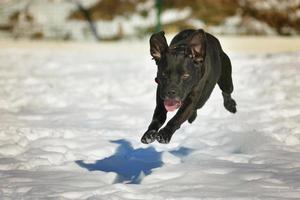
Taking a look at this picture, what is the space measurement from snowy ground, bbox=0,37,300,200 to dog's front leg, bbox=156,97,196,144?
1.29 feet

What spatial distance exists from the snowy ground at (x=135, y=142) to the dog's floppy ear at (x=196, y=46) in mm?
980

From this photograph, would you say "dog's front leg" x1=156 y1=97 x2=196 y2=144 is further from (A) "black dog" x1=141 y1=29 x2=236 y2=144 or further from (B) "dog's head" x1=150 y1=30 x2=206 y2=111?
(B) "dog's head" x1=150 y1=30 x2=206 y2=111

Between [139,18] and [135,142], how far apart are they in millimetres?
12913

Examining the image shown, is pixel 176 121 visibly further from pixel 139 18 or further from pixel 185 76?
pixel 139 18

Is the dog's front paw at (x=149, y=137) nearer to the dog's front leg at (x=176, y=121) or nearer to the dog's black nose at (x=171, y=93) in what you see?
the dog's front leg at (x=176, y=121)

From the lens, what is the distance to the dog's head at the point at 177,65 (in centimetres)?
446

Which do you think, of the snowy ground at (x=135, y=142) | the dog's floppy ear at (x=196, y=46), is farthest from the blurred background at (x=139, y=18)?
the dog's floppy ear at (x=196, y=46)

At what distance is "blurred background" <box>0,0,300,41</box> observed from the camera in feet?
60.8

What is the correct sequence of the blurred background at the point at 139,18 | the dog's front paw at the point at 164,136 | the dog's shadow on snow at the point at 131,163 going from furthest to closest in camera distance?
the blurred background at the point at 139,18 → the dog's shadow on snow at the point at 131,163 → the dog's front paw at the point at 164,136

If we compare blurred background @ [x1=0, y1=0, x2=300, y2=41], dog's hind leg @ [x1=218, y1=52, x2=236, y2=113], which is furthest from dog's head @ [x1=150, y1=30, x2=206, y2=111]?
blurred background @ [x1=0, y1=0, x2=300, y2=41]

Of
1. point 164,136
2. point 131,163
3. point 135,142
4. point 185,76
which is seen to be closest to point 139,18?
point 135,142

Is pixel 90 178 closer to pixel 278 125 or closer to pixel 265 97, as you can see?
pixel 278 125

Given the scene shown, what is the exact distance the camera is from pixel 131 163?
538cm

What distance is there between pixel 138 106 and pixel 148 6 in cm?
1115
